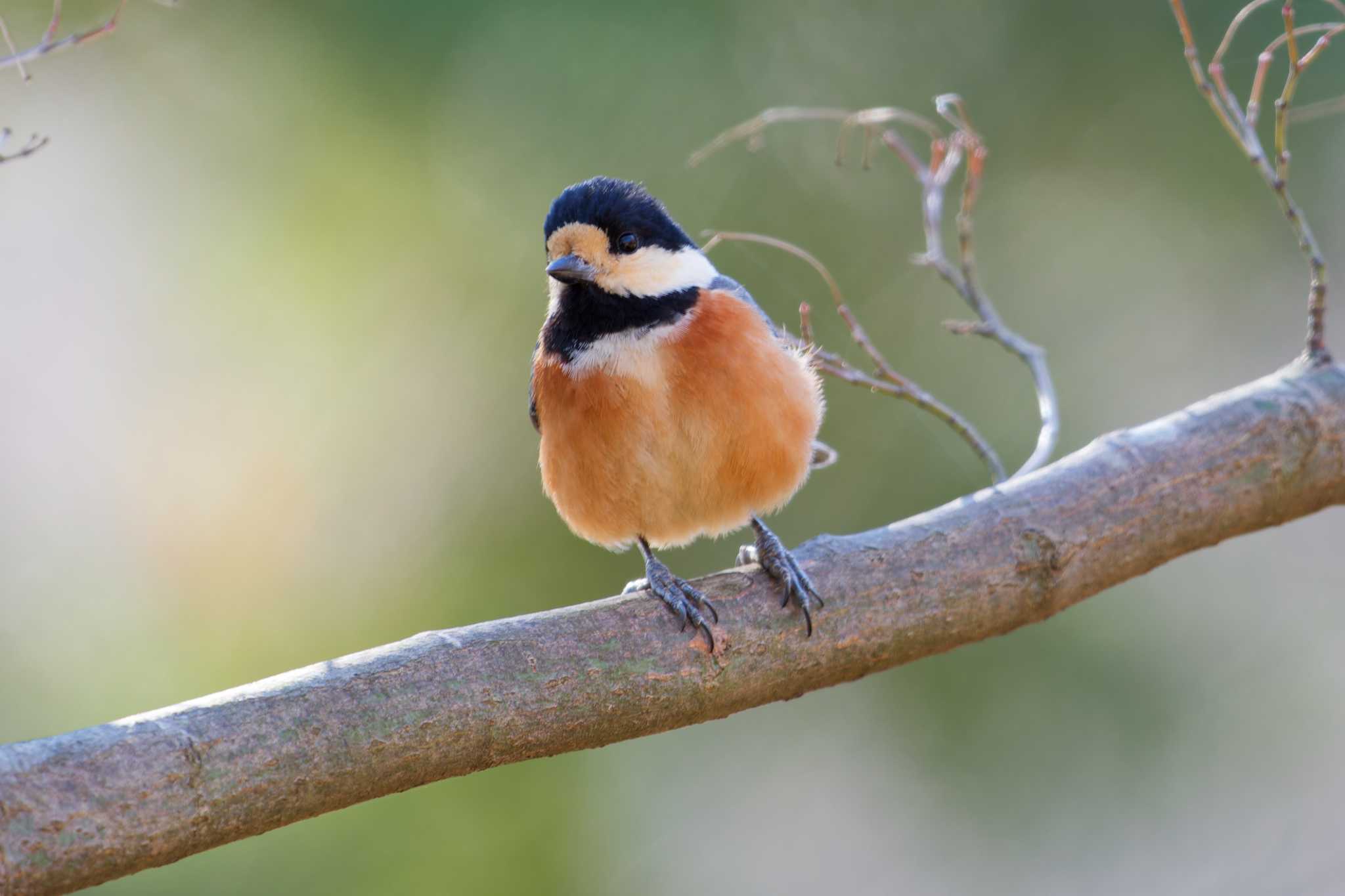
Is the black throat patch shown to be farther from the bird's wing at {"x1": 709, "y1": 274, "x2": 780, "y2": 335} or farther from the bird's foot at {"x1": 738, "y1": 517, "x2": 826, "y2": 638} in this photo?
the bird's foot at {"x1": 738, "y1": 517, "x2": 826, "y2": 638}

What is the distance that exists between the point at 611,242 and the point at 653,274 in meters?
0.15

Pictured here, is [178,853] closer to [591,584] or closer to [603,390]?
[603,390]

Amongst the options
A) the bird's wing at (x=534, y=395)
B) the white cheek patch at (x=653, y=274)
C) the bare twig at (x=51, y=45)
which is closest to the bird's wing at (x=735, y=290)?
the white cheek patch at (x=653, y=274)

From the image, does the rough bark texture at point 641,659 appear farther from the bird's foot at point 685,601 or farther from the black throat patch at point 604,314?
the black throat patch at point 604,314

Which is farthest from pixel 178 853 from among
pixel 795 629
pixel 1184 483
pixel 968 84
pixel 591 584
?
pixel 968 84

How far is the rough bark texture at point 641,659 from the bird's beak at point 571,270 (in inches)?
33.0

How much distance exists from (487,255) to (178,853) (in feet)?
12.6

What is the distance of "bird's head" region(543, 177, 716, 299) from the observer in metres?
3.17

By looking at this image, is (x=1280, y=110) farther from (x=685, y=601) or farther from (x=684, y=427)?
(x=685, y=601)

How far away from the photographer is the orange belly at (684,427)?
3111mm

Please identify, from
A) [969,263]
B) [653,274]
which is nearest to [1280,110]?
[969,263]

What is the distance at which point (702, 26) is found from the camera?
18.7ft

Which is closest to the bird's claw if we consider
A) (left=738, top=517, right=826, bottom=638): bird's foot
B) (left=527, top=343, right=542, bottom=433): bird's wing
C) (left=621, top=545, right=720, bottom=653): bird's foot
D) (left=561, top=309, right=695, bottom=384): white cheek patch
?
(left=621, top=545, right=720, bottom=653): bird's foot

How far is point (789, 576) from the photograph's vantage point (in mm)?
2811
